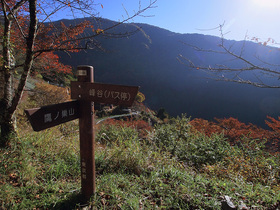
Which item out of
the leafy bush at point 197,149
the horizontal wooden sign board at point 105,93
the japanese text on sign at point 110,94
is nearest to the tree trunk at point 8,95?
the horizontal wooden sign board at point 105,93

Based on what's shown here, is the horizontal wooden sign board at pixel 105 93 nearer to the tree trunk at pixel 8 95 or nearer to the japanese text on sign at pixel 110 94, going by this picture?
the japanese text on sign at pixel 110 94

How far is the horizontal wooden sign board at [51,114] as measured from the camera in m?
1.46

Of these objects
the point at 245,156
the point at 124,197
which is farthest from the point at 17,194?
the point at 245,156

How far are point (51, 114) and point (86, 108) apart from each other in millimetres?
356

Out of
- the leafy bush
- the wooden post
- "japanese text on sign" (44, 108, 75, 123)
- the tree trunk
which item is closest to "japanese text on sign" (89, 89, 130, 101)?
the wooden post

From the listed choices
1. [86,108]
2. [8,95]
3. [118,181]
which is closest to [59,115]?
[86,108]

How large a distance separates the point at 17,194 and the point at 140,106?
15208 millimetres

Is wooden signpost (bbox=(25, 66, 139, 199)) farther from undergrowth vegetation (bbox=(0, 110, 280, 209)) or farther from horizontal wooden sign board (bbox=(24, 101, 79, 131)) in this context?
undergrowth vegetation (bbox=(0, 110, 280, 209))

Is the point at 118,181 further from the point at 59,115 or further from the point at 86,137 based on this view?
the point at 59,115

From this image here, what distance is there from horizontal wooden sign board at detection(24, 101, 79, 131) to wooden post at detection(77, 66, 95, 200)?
0.33 feet

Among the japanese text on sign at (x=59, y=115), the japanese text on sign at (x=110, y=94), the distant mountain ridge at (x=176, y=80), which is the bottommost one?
the distant mountain ridge at (x=176, y=80)

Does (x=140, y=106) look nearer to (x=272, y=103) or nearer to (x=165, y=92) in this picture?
(x=165, y=92)

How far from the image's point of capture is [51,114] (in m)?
1.62

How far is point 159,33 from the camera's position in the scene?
184 feet
